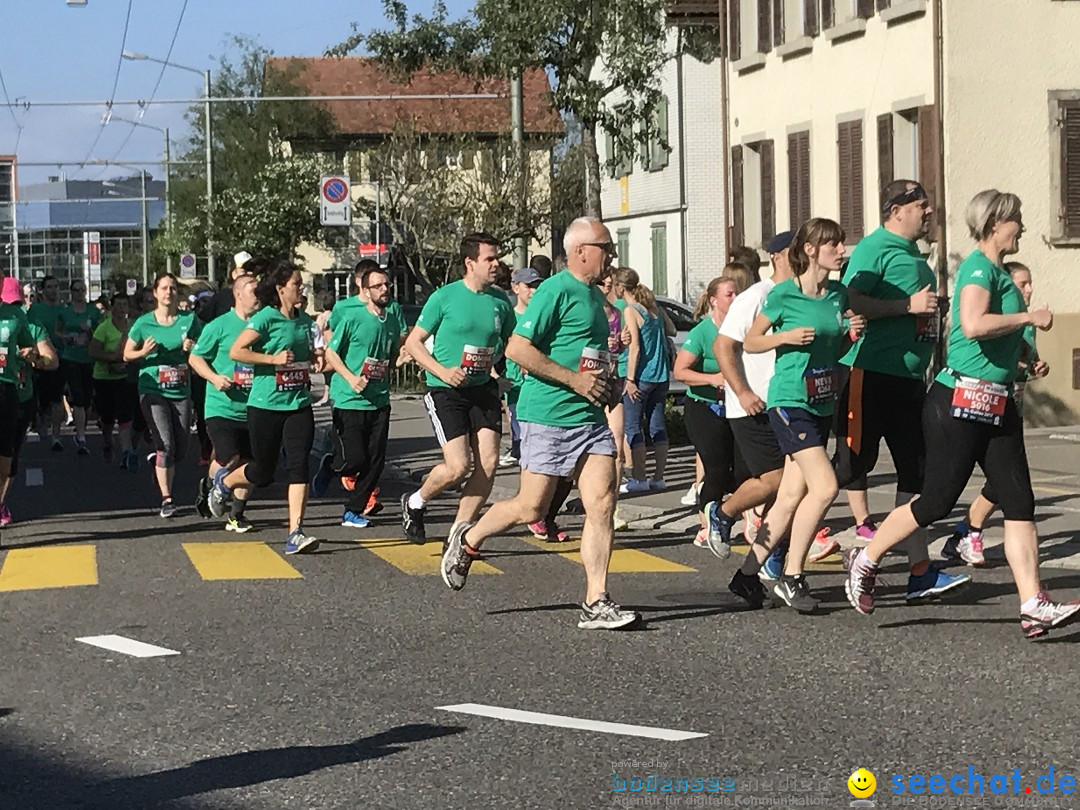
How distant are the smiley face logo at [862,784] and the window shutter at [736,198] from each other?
86.9 ft

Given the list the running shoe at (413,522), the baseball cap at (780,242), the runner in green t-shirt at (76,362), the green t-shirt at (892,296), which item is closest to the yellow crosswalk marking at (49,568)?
the running shoe at (413,522)

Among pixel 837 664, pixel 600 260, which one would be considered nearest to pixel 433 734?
pixel 837 664

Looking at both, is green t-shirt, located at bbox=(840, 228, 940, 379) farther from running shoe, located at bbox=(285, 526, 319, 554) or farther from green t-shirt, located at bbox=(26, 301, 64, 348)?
green t-shirt, located at bbox=(26, 301, 64, 348)

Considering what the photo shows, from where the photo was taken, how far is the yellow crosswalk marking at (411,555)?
477 inches

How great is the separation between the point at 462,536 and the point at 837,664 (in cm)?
240

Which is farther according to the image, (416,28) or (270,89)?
(270,89)

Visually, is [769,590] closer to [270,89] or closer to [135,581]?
[135,581]

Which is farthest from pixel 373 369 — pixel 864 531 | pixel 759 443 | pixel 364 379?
pixel 759 443

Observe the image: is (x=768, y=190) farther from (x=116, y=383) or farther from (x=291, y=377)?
(x=291, y=377)

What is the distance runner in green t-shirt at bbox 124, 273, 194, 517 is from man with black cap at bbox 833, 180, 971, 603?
6.44 m

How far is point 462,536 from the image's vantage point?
33.5 feet

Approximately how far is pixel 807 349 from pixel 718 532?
2.47 metres

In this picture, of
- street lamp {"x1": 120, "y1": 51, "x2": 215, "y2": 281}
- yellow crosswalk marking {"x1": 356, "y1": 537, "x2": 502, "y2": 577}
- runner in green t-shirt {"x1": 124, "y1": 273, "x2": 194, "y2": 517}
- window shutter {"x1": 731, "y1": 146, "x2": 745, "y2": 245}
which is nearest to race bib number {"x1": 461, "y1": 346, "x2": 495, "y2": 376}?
yellow crosswalk marking {"x1": 356, "y1": 537, "x2": 502, "y2": 577}

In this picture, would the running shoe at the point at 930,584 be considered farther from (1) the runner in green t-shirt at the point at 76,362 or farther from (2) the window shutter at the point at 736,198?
(2) the window shutter at the point at 736,198
